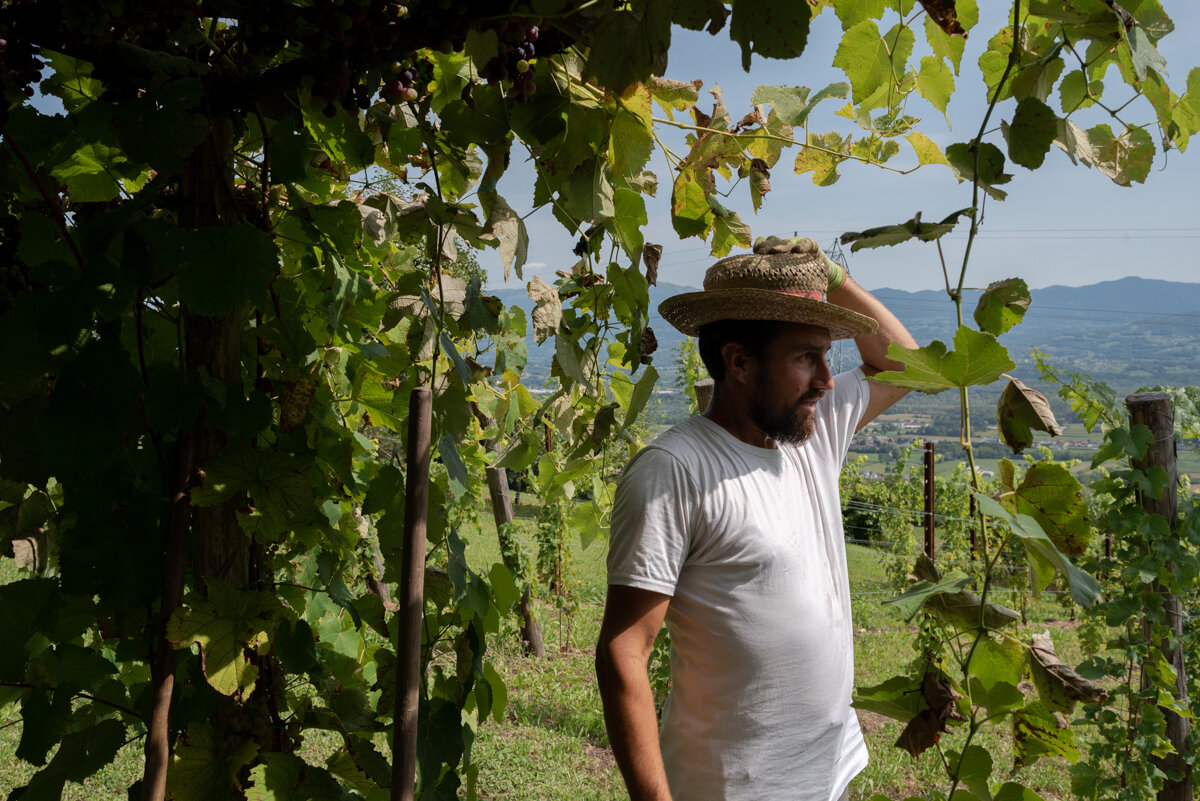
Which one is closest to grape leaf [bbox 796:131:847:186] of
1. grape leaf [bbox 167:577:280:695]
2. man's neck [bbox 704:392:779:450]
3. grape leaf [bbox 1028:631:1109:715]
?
man's neck [bbox 704:392:779:450]

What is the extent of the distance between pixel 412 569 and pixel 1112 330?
389 feet

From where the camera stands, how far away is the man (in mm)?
1593

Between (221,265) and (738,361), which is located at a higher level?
(221,265)

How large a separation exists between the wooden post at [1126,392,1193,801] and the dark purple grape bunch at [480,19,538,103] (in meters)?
2.72

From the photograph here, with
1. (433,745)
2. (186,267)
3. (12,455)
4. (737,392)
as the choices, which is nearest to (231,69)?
(186,267)

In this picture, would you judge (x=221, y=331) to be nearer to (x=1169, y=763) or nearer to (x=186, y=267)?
(x=186, y=267)

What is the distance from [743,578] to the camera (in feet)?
5.48

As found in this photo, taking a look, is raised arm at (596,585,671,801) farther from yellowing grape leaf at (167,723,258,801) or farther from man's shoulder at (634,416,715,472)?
yellowing grape leaf at (167,723,258,801)

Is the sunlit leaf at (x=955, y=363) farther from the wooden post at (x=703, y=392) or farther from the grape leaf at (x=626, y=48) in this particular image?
the wooden post at (x=703, y=392)

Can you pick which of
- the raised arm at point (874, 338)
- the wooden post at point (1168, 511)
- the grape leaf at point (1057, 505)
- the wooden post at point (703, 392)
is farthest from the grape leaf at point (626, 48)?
the wooden post at point (1168, 511)

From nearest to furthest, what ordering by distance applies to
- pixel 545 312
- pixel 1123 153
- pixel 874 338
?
pixel 1123 153 < pixel 545 312 < pixel 874 338

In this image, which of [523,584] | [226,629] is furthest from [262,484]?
[523,584]

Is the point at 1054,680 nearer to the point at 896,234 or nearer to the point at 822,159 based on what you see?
the point at 896,234

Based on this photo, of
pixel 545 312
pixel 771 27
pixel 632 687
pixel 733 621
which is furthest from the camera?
pixel 733 621
